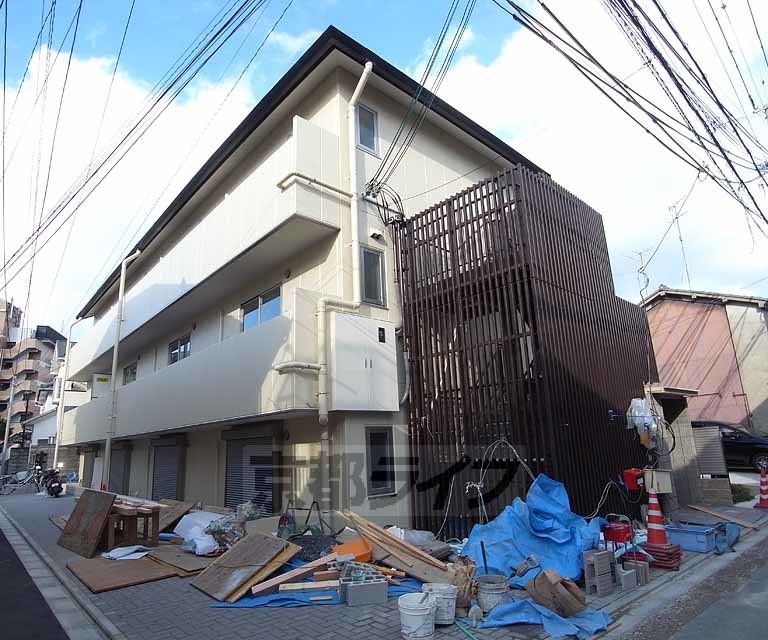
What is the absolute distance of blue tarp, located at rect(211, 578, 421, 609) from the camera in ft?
17.2

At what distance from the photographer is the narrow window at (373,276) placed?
8.91 m

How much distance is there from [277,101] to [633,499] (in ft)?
34.7

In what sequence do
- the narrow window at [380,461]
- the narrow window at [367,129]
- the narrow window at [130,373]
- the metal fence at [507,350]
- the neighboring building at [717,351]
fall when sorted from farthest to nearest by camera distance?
the neighboring building at [717,351], the narrow window at [130,373], the narrow window at [367,129], the narrow window at [380,461], the metal fence at [507,350]

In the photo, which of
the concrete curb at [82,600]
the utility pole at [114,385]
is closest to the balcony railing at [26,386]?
the utility pole at [114,385]

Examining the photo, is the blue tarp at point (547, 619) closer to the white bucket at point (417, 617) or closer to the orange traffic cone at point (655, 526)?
the white bucket at point (417, 617)

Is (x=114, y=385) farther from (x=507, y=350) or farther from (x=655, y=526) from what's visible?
(x=655, y=526)

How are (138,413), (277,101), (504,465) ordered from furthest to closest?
(138,413), (277,101), (504,465)

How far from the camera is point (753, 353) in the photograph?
64.1 feet

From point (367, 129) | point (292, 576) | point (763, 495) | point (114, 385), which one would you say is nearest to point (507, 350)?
point (292, 576)

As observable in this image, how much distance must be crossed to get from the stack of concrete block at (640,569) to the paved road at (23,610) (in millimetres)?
6183

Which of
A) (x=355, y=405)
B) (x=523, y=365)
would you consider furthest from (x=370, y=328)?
(x=523, y=365)

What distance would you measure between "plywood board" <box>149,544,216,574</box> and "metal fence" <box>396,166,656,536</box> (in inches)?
138

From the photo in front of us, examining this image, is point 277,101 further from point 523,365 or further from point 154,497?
point 154,497

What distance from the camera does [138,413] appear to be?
13.0 metres
